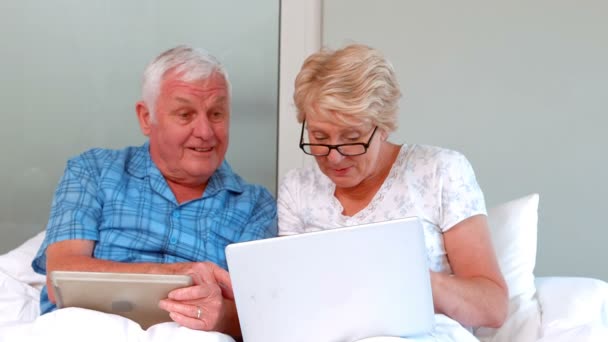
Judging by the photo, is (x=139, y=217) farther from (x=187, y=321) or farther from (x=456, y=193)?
(x=456, y=193)

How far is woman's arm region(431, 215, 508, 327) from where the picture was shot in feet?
6.64

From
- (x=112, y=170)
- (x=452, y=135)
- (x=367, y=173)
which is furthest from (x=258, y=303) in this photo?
(x=452, y=135)

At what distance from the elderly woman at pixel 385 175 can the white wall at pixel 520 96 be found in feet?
3.23

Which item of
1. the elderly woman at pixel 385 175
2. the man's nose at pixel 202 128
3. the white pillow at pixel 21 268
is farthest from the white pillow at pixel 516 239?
the white pillow at pixel 21 268

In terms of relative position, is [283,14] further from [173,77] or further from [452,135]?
[173,77]

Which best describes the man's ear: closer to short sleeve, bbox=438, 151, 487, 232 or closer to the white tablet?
the white tablet

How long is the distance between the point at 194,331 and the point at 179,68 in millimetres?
846

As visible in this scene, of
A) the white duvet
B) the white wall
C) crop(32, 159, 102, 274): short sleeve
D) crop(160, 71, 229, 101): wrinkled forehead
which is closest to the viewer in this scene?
the white duvet

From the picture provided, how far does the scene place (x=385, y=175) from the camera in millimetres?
2352

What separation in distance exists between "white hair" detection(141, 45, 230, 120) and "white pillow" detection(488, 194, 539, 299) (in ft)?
2.88

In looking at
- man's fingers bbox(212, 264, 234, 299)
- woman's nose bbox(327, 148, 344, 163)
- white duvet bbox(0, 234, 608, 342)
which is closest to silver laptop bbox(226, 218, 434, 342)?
white duvet bbox(0, 234, 608, 342)

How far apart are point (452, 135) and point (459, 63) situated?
0.27 meters

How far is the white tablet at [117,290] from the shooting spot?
1903 millimetres

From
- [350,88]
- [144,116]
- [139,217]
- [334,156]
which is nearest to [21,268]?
[139,217]
